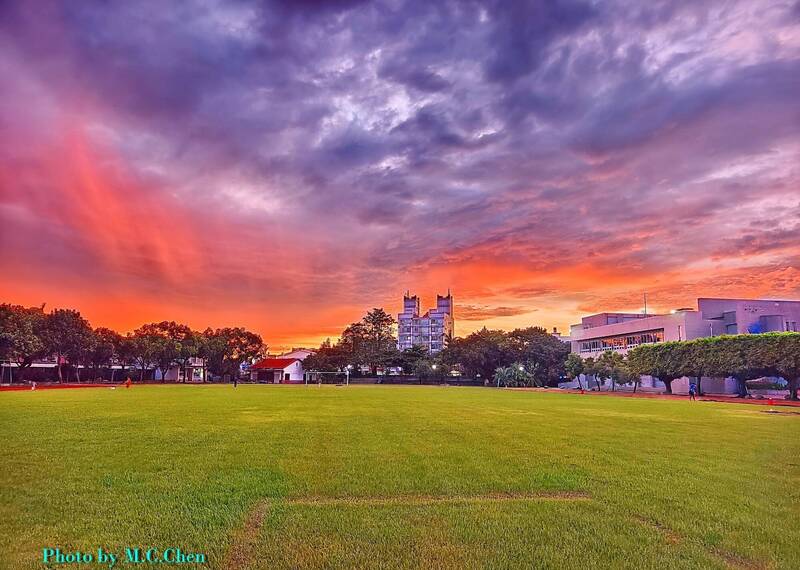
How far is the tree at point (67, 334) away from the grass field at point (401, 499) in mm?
59657

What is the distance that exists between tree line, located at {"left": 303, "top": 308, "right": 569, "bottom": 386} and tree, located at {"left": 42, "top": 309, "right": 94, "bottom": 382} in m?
38.8

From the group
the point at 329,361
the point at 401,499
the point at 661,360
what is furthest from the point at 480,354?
the point at 401,499

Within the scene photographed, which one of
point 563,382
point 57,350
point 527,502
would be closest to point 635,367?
point 563,382

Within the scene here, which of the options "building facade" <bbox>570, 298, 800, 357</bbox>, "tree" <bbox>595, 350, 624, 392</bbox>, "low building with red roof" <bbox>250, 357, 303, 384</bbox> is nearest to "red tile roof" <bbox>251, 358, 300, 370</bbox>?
"low building with red roof" <bbox>250, 357, 303, 384</bbox>

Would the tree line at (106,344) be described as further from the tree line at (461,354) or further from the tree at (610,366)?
the tree at (610,366)

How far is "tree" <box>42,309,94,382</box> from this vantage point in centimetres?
6319

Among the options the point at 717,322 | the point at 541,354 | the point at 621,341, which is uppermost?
the point at 717,322

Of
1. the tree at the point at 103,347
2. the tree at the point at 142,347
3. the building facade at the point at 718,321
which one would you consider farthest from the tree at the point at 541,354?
the tree at the point at 103,347

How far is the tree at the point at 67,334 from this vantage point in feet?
207

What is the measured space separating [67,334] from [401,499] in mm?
70815

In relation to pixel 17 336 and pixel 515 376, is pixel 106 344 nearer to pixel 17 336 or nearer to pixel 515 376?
pixel 17 336

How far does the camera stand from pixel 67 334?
211ft

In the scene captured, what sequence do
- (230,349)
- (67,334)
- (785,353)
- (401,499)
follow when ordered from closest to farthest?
(401,499)
(785,353)
(67,334)
(230,349)

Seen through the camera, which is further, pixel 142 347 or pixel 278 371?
pixel 278 371
